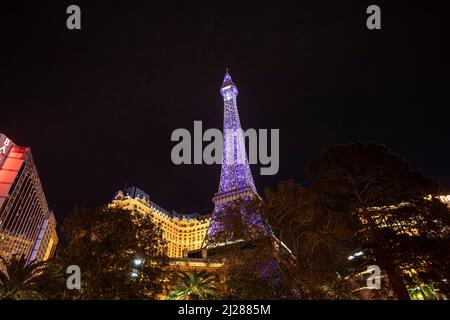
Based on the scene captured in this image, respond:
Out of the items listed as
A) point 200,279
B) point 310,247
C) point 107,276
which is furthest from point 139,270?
point 310,247

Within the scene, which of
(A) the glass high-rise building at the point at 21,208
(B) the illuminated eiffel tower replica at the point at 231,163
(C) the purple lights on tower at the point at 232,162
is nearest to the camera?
(A) the glass high-rise building at the point at 21,208

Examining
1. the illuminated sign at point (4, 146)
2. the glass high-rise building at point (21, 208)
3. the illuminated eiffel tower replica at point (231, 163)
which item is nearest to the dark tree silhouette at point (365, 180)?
the illuminated eiffel tower replica at point (231, 163)

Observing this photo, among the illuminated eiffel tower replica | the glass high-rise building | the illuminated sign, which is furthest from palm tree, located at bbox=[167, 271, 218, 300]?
the illuminated sign

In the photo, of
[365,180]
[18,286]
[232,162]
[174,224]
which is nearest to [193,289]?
[18,286]

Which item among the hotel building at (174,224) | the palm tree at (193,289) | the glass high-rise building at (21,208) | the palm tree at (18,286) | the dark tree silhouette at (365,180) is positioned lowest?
the palm tree at (18,286)

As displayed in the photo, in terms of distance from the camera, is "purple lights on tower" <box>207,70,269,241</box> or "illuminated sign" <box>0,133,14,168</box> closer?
"illuminated sign" <box>0,133,14,168</box>

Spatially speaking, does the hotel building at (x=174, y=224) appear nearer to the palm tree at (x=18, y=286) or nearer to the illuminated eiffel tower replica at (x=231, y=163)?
the illuminated eiffel tower replica at (x=231, y=163)

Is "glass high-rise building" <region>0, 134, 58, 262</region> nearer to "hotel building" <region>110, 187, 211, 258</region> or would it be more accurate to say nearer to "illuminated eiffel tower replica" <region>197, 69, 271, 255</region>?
"hotel building" <region>110, 187, 211, 258</region>

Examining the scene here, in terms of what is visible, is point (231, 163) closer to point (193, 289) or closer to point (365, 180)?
point (193, 289)
